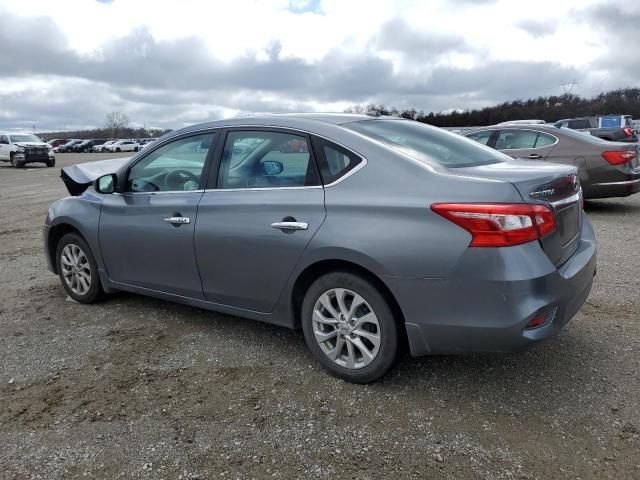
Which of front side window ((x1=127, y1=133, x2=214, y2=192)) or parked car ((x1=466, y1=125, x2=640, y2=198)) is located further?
parked car ((x1=466, y1=125, x2=640, y2=198))

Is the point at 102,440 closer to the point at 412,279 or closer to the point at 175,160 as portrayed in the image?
the point at 412,279

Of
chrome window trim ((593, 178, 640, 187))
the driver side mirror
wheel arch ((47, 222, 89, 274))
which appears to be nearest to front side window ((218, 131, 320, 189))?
the driver side mirror

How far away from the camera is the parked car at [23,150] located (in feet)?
90.0

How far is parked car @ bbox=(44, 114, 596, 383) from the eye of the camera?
268cm

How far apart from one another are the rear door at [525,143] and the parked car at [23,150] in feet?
84.7

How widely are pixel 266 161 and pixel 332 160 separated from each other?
0.53 metres

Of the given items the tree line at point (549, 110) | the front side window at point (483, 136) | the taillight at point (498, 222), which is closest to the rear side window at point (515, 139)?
the front side window at point (483, 136)

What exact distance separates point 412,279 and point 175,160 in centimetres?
220

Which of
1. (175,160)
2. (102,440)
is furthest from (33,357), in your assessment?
(175,160)

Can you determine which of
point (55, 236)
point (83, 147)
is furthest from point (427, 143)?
point (83, 147)

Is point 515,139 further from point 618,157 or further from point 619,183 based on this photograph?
point 619,183

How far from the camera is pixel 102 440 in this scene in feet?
9.03

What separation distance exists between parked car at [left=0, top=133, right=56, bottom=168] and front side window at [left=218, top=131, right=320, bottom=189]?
28.0 metres

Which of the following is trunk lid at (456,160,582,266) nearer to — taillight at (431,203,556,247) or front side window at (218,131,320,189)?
taillight at (431,203,556,247)
